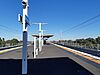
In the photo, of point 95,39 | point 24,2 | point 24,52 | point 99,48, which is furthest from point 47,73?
point 95,39

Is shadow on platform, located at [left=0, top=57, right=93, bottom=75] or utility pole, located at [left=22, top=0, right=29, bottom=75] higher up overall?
utility pole, located at [left=22, top=0, right=29, bottom=75]

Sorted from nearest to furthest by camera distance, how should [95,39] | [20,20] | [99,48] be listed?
[20,20] < [99,48] < [95,39]

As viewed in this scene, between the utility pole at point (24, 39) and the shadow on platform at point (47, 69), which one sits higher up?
the utility pole at point (24, 39)

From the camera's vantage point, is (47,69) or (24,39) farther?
(47,69)

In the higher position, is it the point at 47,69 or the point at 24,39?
the point at 24,39

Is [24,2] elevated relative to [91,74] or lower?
elevated

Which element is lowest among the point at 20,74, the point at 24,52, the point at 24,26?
the point at 20,74

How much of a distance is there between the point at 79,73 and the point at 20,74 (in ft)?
9.48

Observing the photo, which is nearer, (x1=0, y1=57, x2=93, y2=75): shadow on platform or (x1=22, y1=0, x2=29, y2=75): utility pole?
(x1=22, y1=0, x2=29, y2=75): utility pole

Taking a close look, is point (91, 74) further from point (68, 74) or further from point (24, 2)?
point (24, 2)

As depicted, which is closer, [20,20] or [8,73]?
[20,20]

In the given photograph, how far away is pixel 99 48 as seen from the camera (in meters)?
34.2

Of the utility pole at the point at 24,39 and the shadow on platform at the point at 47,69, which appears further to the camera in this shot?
the shadow on platform at the point at 47,69

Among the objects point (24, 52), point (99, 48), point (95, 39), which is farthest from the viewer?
point (95, 39)
